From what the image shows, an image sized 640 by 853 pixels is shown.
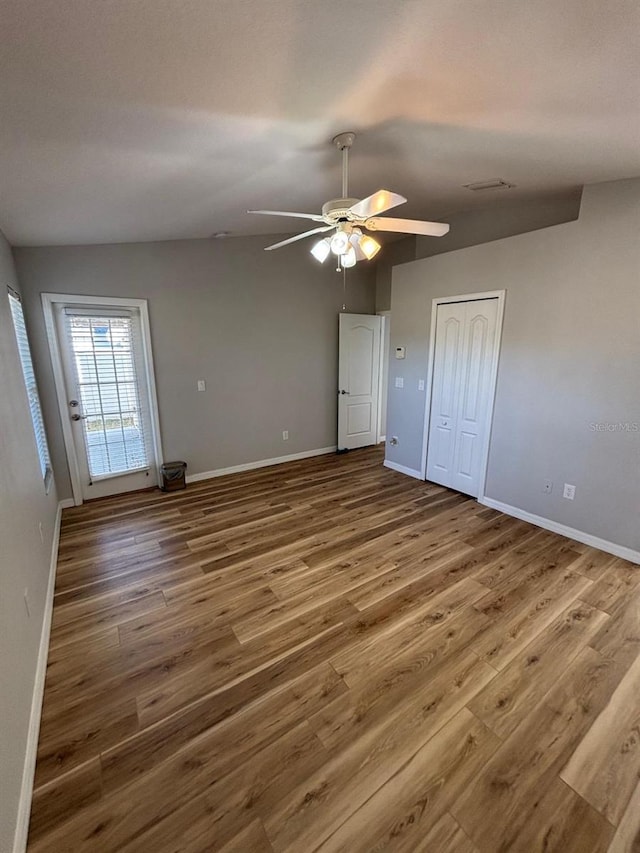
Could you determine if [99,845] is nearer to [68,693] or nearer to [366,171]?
[68,693]

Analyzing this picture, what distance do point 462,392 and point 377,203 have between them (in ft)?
8.42

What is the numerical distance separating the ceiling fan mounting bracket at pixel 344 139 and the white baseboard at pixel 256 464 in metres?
3.59

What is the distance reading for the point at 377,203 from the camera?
65.2 inches

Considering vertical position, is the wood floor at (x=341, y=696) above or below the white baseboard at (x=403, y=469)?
below

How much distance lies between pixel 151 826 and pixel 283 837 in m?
0.45

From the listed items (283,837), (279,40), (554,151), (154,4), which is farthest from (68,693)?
(554,151)

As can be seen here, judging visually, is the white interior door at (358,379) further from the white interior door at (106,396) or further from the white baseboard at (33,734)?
the white baseboard at (33,734)

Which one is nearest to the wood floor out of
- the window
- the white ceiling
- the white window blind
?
the window

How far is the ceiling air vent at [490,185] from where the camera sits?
279 centimetres

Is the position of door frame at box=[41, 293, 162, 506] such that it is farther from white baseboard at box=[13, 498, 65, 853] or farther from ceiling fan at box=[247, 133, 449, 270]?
ceiling fan at box=[247, 133, 449, 270]

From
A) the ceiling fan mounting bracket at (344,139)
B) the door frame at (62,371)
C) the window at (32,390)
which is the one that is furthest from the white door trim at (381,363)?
the window at (32,390)

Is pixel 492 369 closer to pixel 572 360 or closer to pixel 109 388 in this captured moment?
pixel 572 360

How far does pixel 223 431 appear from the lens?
4.54m

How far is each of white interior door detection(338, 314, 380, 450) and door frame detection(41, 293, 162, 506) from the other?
2.56 metres
